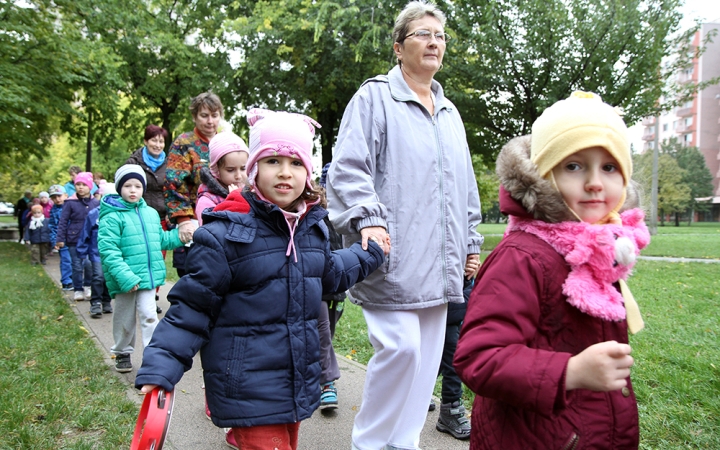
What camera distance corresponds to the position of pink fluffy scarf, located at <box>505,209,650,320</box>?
5.09 feet

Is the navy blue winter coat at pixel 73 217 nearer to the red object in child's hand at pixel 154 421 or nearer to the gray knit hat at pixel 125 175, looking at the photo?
the gray knit hat at pixel 125 175

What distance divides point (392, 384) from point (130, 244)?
2.91 meters

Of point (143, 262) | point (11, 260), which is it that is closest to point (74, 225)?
point (143, 262)

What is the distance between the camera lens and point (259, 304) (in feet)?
7.86

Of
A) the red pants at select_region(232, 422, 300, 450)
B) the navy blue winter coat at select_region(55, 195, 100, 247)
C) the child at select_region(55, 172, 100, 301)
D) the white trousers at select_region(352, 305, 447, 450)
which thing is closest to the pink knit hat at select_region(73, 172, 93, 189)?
the child at select_region(55, 172, 100, 301)

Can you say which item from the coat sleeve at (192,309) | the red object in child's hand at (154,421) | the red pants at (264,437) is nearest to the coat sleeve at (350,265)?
the coat sleeve at (192,309)

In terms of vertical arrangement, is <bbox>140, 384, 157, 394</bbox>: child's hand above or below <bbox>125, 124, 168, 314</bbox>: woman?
below

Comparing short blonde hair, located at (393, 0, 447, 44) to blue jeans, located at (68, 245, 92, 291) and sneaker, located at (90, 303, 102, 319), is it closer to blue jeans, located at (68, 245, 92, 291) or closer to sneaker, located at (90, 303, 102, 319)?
sneaker, located at (90, 303, 102, 319)

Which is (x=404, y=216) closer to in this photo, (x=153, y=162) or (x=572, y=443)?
(x=572, y=443)

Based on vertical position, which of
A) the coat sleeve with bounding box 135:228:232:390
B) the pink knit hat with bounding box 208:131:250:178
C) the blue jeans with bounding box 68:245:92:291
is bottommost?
the blue jeans with bounding box 68:245:92:291

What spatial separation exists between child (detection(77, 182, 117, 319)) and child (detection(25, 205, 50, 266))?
6.95 meters

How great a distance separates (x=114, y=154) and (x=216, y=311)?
→ 2665 cm

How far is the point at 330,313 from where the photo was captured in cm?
463

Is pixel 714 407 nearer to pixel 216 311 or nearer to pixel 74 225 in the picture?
pixel 216 311
